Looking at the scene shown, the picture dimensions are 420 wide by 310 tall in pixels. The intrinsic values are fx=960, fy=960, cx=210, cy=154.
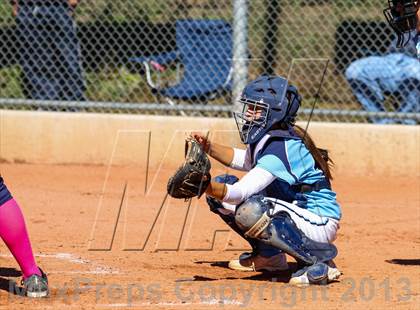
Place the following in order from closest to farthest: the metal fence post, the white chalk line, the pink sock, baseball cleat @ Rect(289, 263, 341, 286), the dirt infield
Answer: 1. the pink sock
2. the dirt infield
3. baseball cleat @ Rect(289, 263, 341, 286)
4. the white chalk line
5. the metal fence post

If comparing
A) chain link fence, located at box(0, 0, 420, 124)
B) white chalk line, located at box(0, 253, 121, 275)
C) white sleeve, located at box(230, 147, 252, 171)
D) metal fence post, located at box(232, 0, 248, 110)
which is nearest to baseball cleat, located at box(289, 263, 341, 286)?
white sleeve, located at box(230, 147, 252, 171)

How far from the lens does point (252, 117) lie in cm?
524

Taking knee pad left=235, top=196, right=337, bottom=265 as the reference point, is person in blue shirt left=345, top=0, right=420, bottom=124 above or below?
below

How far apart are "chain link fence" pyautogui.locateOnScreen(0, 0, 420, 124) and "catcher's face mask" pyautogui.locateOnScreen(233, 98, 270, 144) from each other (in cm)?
383

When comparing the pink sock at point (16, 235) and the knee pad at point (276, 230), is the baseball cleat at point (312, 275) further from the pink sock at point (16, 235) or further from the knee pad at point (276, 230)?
the pink sock at point (16, 235)

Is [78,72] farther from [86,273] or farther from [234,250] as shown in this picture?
[86,273]

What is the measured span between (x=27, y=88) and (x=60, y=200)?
2.54m

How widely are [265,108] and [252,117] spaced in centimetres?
9

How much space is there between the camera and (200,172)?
15.8 feet

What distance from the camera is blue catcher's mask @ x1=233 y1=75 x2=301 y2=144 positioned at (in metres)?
5.23

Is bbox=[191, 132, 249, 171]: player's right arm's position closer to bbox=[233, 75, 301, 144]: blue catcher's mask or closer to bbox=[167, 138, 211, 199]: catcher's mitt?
bbox=[233, 75, 301, 144]: blue catcher's mask

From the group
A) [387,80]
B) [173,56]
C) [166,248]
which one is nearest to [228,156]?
[166,248]

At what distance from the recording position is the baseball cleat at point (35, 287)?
479 centimetres

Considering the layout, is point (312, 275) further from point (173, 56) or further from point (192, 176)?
point (173, 56)
